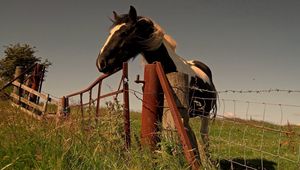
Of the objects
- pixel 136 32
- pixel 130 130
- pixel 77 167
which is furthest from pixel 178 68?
pixel 77 167

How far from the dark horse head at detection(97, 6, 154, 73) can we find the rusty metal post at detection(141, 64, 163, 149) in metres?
3.16

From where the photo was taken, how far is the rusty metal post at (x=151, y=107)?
4.43 meters

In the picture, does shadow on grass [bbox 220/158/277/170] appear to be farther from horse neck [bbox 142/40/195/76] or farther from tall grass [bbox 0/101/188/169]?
tall grass [bbox 0/101/188/169]

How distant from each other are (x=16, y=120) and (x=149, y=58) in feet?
10.7

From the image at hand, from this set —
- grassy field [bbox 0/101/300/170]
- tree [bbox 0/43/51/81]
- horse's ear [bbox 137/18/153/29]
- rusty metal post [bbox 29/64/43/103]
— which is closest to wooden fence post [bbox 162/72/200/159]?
grassy field [bbox 0/101/300/170]

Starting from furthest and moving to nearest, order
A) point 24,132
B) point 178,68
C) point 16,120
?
point 178,68, point 16,120, point 24,132

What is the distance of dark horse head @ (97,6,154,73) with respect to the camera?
25.0ft

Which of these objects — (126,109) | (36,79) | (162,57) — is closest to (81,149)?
(126,109)

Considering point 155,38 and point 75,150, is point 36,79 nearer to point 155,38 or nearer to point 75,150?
point 155,38

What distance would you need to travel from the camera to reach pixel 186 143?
3.87 meters

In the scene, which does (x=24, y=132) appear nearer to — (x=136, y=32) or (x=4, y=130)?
(x=4, y=130)

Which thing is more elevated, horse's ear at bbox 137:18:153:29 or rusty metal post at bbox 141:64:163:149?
horse's ear at bbox 137:18:153:29

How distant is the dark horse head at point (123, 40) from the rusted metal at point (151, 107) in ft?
10.4

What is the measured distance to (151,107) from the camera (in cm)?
448
